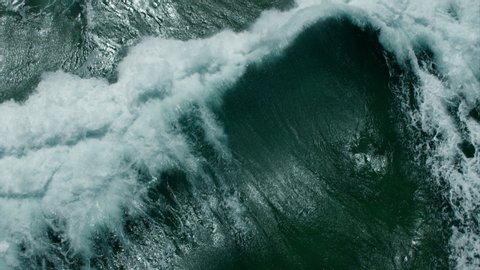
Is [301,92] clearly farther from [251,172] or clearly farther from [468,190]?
[468,190]

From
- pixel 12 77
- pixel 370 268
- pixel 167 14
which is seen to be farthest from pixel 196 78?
pixel 370 268

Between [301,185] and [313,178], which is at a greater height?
[313,178]

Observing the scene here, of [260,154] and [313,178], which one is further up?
[313,178]

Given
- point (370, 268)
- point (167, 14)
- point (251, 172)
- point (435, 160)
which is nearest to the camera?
point (370, 268)

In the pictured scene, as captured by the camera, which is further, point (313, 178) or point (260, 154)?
point (260, 154)

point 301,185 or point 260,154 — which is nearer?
point 301,185

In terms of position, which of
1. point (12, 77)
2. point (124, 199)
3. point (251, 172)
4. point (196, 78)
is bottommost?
point (124, 199)

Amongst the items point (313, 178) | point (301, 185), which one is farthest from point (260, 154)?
point (313, 178)

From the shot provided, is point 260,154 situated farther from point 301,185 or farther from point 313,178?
point 313,178
